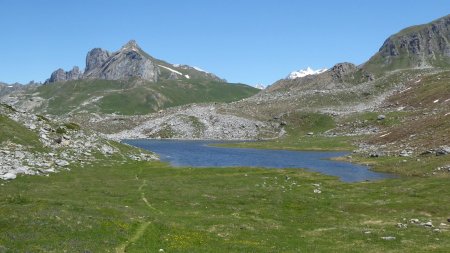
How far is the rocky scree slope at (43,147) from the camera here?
81.8m

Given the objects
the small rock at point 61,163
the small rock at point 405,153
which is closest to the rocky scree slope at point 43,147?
the small rock at point 61,163

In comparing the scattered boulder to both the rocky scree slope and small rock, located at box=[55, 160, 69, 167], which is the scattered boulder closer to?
the rocky scree slope

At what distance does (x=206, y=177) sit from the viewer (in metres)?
91.9

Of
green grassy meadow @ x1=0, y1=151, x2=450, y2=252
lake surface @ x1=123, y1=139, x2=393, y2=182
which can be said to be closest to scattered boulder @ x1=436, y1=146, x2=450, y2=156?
lake surface @ x1=123, y1=139, x2=393, y2=182

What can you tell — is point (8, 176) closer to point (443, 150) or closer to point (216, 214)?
point (216, 214)

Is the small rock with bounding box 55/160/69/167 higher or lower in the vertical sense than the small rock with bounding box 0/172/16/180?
higher

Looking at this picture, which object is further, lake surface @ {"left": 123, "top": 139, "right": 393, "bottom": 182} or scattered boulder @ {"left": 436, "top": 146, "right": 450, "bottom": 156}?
lake surface @ {"left": 123, "top": 139, "right": 393, "bottom": 182}

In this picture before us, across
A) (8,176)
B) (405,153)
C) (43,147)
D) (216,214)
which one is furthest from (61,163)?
(405,153)

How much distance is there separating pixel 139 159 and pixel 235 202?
213ft

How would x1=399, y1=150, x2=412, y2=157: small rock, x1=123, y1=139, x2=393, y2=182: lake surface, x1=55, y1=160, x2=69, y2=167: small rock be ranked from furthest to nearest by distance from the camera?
x1=399, y1=150, x2=412, y2=157: small rock < x1=123, y1=139, x2=393, y2=182: lake surface < x1=55, y1=160, x2=69, y2=167: small rock

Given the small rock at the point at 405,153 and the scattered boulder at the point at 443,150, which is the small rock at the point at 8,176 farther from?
the small rock at the point at 405,153

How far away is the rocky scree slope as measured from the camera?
8175cm

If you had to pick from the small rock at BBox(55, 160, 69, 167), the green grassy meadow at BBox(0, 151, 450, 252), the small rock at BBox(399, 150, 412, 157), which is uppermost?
the small rock at BBox(399, 150, 412, 157)

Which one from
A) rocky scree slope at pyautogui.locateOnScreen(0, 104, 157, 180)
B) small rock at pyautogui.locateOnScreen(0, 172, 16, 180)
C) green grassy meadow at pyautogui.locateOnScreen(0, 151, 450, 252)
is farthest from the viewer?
rocky scree slope at pyautogui.locateOnScreen(0, 104, 157, 180)
